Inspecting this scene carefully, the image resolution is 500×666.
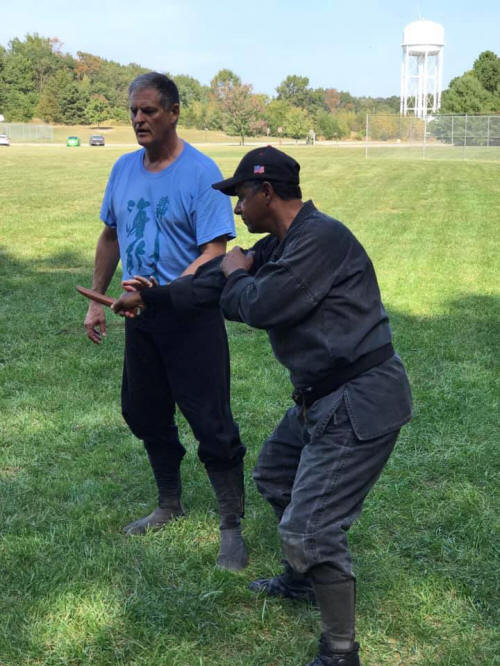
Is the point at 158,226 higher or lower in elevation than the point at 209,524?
higher

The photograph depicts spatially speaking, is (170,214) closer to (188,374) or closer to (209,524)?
(188,374)

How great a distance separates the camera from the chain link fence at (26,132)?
77.8 m

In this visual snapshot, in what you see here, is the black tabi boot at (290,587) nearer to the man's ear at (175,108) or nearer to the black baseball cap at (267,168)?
the black baseball cap at (267,168)

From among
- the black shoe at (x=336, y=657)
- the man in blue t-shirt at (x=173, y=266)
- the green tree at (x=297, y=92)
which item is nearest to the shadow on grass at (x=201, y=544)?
the black shoe at (x=336, y=657)

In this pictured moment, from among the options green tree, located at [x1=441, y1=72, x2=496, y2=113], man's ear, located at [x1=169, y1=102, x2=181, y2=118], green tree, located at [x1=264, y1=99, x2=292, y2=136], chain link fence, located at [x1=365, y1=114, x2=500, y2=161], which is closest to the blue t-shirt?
man's ear, located at [x1=169, y1=102, x2=181, y2=118]

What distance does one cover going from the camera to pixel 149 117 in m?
3.39

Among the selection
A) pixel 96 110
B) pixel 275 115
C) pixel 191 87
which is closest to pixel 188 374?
pixel 275 115

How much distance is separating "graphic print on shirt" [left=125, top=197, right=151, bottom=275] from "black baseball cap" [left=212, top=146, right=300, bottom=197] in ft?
2.89

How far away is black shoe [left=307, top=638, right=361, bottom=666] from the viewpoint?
9.11 feet

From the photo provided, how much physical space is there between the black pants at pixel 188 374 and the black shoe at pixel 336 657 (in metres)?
1.05

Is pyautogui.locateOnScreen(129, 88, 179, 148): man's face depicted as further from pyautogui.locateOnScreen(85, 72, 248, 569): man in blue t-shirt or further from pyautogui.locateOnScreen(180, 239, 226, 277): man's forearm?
pyautogui.locateOnScreen(180, 239, 226, 277): man's forearm

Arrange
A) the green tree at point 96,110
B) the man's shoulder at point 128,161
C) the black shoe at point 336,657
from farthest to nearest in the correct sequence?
the green tree at point 96,110
the man's shoulder at point 128,161
the black shoe at point 336,657

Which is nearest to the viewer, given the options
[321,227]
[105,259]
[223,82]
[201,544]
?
[321,227]

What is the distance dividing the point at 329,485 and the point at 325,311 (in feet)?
1.90
